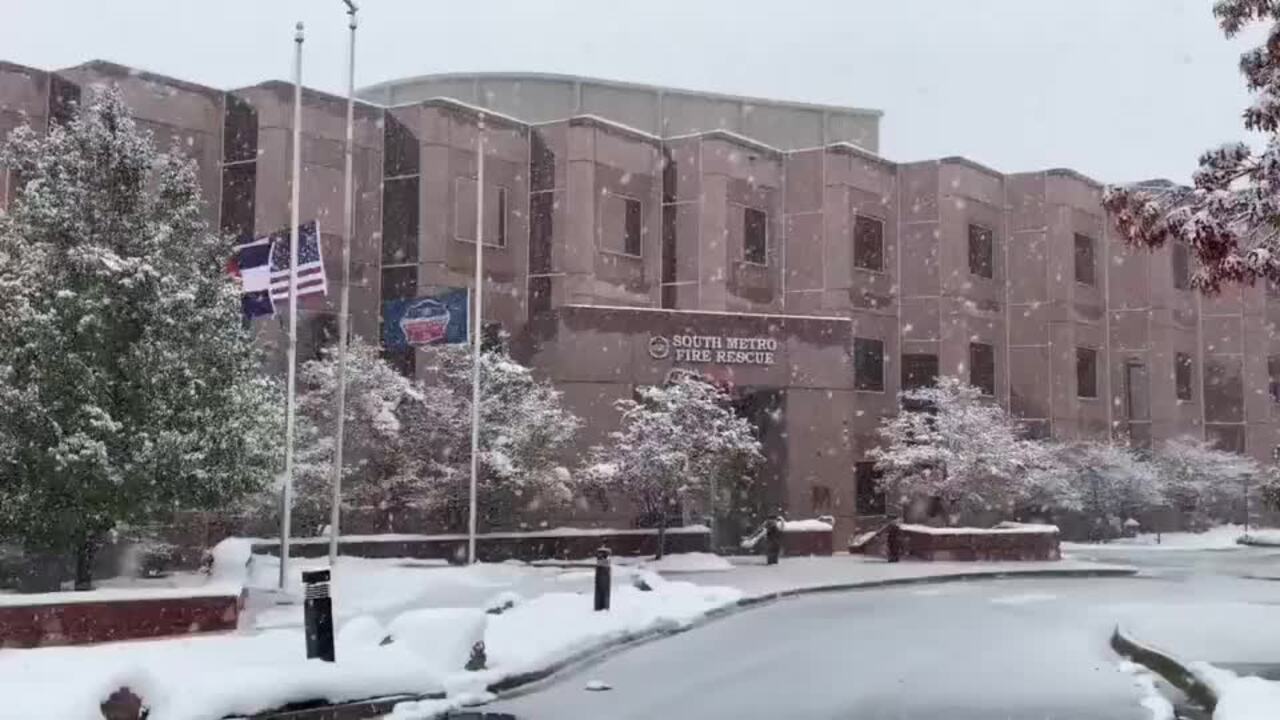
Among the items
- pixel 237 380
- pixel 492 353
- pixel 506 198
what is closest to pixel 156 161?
pixel 237 380

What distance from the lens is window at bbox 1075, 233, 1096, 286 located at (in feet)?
180

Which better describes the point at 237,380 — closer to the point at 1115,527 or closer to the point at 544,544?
the point at 544,544

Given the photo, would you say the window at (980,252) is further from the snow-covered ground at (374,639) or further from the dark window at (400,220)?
the snow-covered ground at (374,639)

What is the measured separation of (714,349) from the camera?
131ft

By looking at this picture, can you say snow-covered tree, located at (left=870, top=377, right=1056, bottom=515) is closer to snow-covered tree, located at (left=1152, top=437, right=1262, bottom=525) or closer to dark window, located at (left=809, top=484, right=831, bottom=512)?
dark window, located at (left=809, top=484, right=831, bottom=512)

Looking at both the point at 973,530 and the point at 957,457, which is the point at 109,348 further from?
the point at 957,457

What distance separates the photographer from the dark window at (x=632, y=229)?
145 feet

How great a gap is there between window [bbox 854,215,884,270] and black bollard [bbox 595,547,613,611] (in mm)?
31022

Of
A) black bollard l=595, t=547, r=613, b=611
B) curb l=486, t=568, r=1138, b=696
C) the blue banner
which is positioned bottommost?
curb l=486, t=568, r=1138, b=696

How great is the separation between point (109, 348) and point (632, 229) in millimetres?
27268

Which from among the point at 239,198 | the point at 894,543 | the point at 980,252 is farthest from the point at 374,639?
the point at 980,252

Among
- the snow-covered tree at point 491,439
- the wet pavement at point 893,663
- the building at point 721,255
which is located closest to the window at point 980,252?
the building at point 721,255

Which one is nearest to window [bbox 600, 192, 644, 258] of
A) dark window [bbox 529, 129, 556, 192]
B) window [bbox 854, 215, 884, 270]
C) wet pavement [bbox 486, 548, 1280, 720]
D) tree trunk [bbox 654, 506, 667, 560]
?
dark window [bbox 529, 129, 556, 192]

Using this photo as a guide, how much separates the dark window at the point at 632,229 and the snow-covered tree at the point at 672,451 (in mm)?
11615
